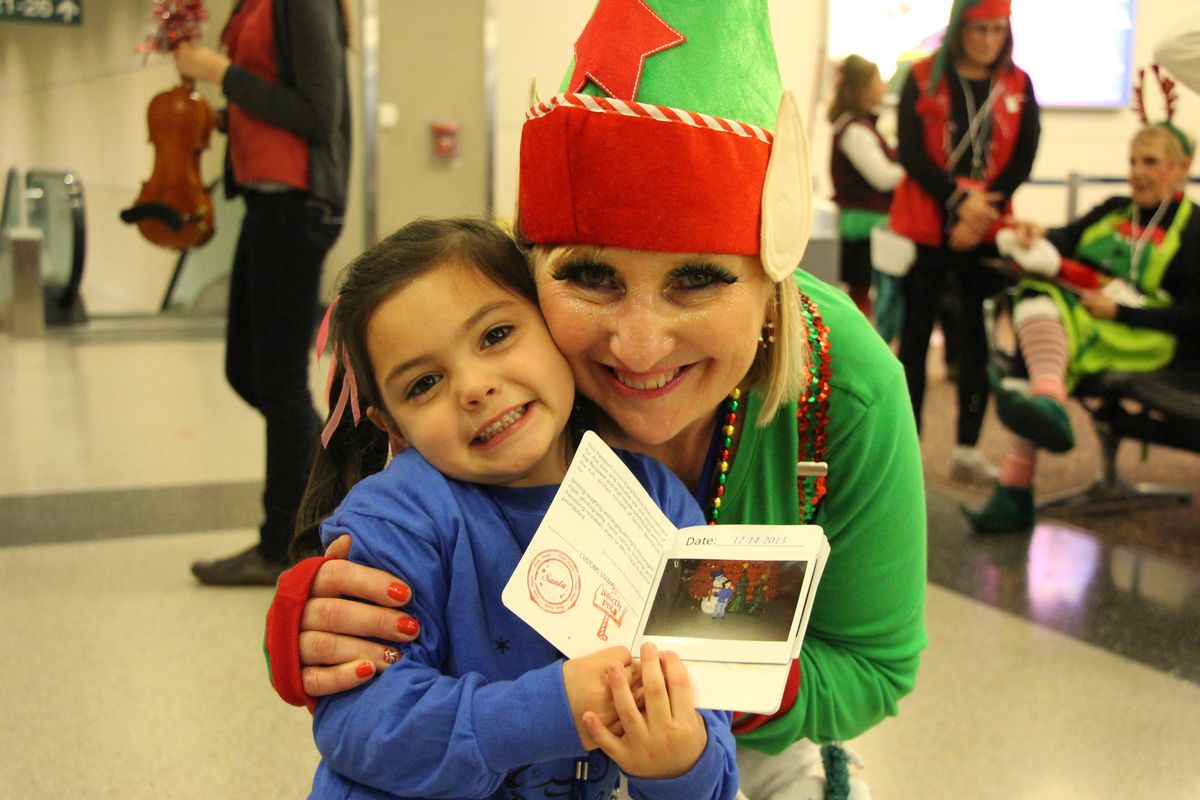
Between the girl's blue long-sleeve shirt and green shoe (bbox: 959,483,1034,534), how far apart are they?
8.15 ft

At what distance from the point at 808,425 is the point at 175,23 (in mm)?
2215

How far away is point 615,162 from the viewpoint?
111cm

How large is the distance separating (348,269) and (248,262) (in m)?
1.49

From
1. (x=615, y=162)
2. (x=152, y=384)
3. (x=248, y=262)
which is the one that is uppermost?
(x=615, y=162)

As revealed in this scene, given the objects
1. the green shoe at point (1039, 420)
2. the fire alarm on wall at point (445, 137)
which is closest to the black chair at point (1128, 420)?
the green shoe at point (1039, 420)

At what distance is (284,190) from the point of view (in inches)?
102

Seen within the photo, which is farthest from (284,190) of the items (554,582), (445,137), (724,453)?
(445,137)

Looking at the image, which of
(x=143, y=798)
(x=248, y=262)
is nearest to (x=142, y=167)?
(x=248, y=262)

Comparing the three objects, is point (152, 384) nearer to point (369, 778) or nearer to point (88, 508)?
point (88, 508)

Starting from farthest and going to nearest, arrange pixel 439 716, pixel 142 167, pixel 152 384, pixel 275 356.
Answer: pixel 142 167
pixel 152 384
pixel 275 356
pixel 439 716

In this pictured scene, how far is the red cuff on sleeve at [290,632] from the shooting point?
1.04 metres

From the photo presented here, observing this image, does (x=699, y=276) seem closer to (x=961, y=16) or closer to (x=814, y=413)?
(x=814, y=413)

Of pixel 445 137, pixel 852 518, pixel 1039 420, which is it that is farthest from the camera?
pixel 445 137

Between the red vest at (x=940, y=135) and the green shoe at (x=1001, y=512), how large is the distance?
Answer: 88cm
